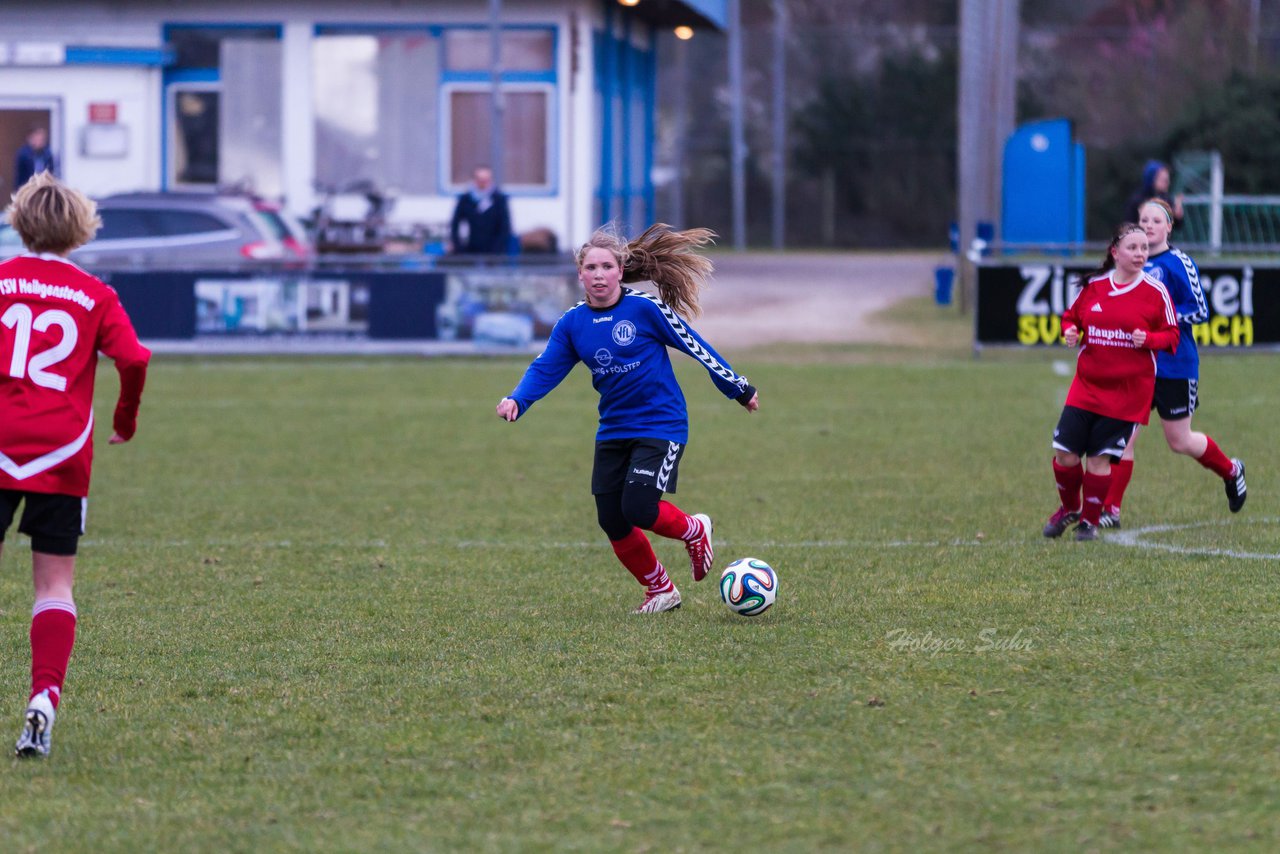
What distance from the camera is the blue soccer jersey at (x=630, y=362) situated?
6.81 meters

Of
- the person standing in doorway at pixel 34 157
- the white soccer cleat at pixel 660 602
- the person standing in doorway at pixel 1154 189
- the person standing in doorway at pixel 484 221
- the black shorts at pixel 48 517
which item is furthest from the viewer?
the person standing in doorway at pixel 34 157

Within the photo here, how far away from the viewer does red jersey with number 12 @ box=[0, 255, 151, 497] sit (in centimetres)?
481

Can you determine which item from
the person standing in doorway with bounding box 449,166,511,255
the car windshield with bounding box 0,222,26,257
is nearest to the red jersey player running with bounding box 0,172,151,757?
the car windshield with bounding box 0,222,26,257

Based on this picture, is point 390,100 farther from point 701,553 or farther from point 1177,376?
point 701,553

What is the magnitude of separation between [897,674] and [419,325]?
528 inches

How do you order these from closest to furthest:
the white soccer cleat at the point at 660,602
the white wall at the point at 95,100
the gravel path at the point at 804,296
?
the white soccer cleat at the point at 660,602 → the gravel path at the point at 804,296 → the white wall at the point at 95,100

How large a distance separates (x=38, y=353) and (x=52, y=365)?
5cm

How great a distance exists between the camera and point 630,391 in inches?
270

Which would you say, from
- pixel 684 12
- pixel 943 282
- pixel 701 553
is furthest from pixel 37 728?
pixel 684 12

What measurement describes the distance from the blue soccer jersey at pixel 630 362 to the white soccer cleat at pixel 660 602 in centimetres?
62

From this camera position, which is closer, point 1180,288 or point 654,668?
point 654,668

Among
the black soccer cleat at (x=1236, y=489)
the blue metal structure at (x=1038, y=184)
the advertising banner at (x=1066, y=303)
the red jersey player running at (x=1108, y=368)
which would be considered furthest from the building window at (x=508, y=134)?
Result: the red jersey player running at (x=1108, y=368)

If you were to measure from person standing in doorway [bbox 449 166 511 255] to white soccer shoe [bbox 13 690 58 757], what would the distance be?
15556 millimetres

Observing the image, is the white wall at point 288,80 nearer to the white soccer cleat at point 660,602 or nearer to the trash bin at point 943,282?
→ the trash bin at point 943,282
